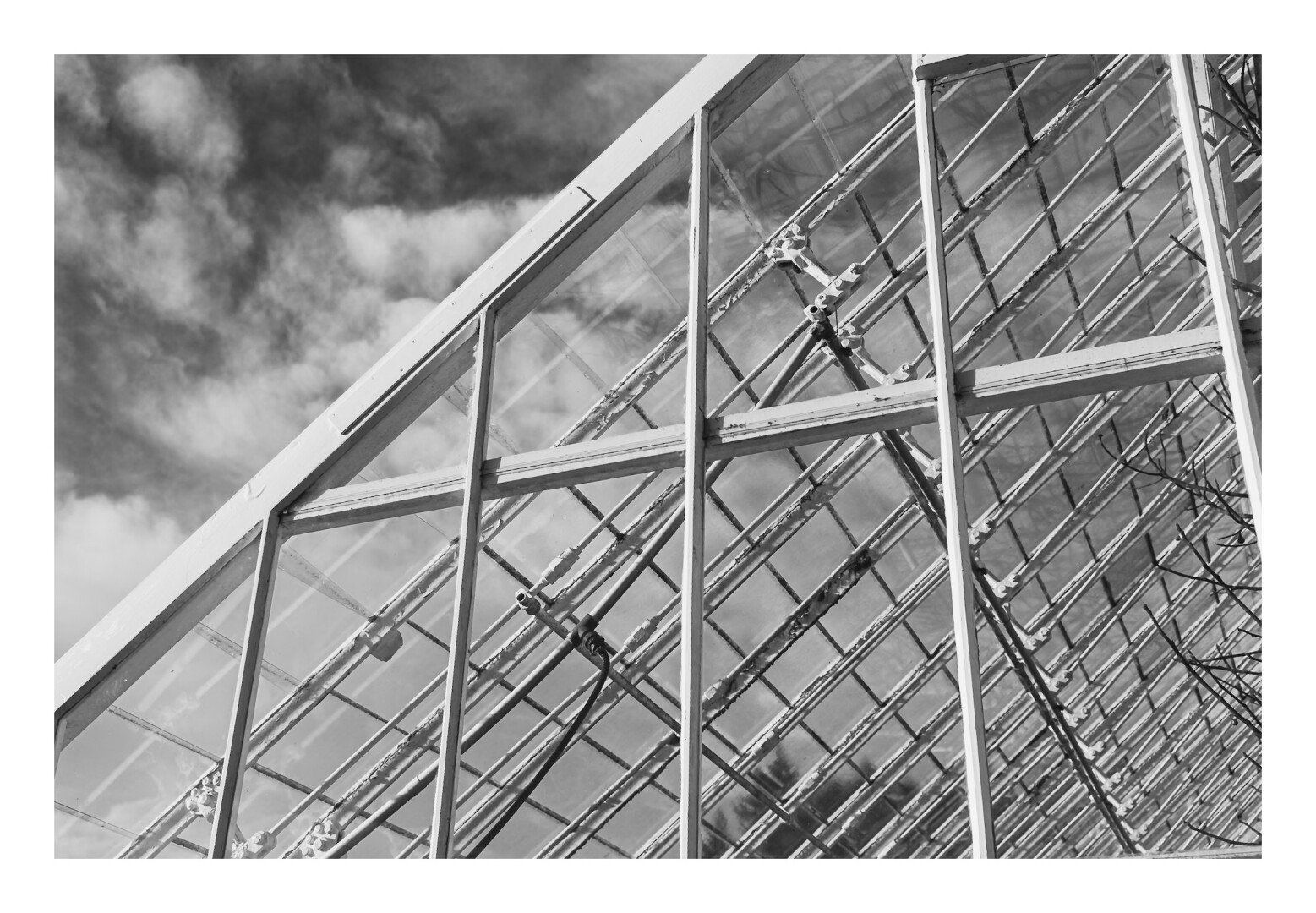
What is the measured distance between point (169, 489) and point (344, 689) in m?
17.1

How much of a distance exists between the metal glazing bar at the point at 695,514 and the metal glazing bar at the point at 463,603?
2.71 feet

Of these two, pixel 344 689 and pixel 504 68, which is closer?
pixel 344 689

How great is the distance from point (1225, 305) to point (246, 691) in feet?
12.9

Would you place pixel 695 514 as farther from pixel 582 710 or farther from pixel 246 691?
pixel 582 710

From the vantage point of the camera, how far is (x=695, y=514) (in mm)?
4102

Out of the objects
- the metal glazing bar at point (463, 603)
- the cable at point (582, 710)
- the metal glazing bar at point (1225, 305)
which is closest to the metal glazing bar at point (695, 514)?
the metal glazing bar at point (463, 603)

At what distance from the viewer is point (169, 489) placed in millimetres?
21922

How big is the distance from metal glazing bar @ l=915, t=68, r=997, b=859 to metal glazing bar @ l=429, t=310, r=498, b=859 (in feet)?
5.85

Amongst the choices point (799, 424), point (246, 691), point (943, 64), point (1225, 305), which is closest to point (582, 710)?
point (246, 691)
